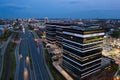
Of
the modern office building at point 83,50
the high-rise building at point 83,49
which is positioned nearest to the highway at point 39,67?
the high-rise building at point 83,49

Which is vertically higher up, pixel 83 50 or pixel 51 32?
pixel 51 32

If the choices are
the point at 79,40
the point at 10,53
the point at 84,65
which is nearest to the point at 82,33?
the point at 79,40

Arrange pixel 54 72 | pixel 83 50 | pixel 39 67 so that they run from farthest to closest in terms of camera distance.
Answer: pixel 39 67 → pixel 54 72 → pixel 83 50

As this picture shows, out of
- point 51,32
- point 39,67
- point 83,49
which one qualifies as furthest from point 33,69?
point 51,32

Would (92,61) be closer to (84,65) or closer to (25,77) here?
(84,65)

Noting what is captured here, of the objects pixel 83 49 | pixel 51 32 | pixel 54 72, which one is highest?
pixel 51 32

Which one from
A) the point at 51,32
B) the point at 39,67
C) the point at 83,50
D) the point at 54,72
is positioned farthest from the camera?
the point at 51,32

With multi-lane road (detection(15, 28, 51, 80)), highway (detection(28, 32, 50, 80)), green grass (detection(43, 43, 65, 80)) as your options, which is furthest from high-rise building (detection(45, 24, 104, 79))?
multi-lane road (detection(15, 28, 51, 80))

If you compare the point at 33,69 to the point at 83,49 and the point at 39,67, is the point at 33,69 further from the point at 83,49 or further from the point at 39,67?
the point at 83,49
